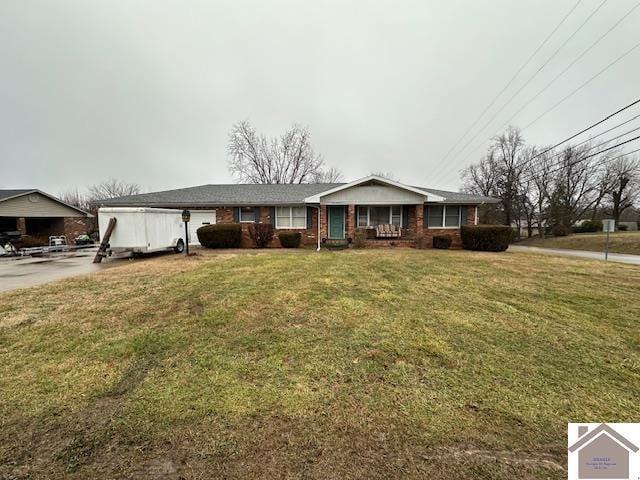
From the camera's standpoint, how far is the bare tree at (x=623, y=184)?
1236 inches

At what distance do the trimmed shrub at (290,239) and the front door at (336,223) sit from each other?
209 centimetres

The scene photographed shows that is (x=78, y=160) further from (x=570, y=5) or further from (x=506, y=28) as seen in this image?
(x=570, y=5)

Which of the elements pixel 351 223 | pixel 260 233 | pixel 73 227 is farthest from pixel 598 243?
pixel 73 227

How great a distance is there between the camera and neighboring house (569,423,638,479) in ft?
5.38

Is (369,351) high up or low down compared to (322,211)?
down

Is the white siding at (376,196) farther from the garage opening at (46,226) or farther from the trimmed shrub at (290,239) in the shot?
the garage opening at (46,226)

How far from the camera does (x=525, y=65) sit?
44.1ft

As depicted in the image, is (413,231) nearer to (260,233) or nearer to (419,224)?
(419,224)

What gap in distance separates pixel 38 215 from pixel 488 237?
94.1 feet

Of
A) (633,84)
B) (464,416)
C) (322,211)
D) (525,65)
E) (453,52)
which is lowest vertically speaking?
(464,416)

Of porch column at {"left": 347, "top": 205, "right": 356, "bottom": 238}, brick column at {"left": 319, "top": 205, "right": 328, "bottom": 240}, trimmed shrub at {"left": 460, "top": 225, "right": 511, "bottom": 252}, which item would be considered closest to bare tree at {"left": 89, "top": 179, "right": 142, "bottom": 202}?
brick column at {"left": 319, "top": 205, "right": 328, "bottom": 240}

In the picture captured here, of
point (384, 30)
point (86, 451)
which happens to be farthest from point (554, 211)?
point (86, 451)

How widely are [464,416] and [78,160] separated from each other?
3631cm

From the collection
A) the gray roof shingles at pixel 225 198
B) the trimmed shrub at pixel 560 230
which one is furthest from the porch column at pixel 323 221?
the trimmed shrub at pixel 560 230
